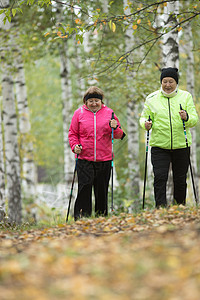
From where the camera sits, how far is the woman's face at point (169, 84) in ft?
21.1

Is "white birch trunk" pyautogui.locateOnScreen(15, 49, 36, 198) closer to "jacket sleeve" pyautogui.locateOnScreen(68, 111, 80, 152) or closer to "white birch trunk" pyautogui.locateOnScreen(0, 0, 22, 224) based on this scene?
"white birch trunk" pyautogui.locateOnScreen(0, 0, 22, 224)

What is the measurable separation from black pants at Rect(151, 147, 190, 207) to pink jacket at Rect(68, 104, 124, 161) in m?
0.80

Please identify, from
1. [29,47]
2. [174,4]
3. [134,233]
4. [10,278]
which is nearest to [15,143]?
[29,47]

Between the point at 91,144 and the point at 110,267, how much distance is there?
3.64m

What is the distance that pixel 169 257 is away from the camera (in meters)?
3.26

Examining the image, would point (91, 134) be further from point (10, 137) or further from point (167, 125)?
point (10, 137)

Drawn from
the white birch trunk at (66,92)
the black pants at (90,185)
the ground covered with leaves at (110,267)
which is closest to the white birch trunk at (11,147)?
the white birch trunk at (66,92)

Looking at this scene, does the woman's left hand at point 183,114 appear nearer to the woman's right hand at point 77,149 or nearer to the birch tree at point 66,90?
the woman's right hand at point 77,149

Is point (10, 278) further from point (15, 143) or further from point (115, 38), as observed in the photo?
point (115, 38)

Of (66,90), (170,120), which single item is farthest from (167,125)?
(66,90)

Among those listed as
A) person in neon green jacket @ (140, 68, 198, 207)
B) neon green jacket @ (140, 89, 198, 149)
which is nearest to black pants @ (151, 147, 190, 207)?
person in neon green jacket @ (140, 68, 198, 207)

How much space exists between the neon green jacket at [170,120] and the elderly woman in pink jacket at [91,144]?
67 cm

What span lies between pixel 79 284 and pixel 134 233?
1852 millimetres

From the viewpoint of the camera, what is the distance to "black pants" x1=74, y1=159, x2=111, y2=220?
6.71 metres
